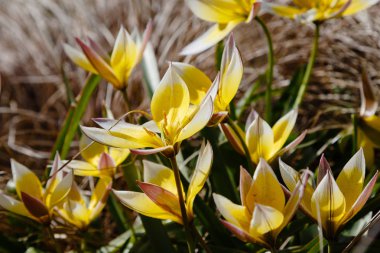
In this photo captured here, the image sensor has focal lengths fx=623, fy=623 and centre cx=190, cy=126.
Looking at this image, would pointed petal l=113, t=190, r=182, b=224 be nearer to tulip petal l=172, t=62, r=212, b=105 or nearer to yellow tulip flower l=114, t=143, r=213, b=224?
yellow tulip flower l=114, t=143, r=213, b=224

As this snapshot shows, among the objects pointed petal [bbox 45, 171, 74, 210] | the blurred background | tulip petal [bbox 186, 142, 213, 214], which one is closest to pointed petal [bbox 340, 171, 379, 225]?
tulip petal [bbox 186, 142, 213, 214]

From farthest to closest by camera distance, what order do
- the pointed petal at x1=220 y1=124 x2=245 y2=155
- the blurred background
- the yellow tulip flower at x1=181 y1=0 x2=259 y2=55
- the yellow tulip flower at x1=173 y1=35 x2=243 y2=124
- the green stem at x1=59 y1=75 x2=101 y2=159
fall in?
1. the blurred background
2. the green stem at x1=59 y1=75 x2=101 y2=159
3. the yellow tulip flower at x1=181 y1=0 x2=259 y2=55
4. the pointed petal at x1=220 y1=124 x2=245 y2=155
5. the yellow tulip flower at x1=173 y1=35 x2=243 y2=124

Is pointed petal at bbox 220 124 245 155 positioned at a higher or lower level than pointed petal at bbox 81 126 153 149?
lower

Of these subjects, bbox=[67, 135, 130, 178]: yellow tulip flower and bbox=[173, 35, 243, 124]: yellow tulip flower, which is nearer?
bbox=[173, 35, 243, 124]: yellow tulip flower

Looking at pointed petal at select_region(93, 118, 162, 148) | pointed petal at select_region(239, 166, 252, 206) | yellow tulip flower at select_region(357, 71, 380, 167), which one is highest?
pointed petal at select_region(93, 118, 162, 148)

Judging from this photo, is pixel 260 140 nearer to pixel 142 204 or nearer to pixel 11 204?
pixel 142 204

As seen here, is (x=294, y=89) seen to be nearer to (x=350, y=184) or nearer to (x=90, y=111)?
(x=350, y=184)
